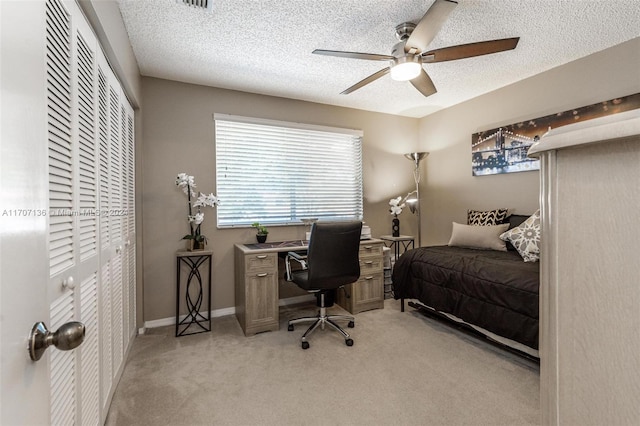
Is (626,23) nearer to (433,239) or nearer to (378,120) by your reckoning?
(378,120)

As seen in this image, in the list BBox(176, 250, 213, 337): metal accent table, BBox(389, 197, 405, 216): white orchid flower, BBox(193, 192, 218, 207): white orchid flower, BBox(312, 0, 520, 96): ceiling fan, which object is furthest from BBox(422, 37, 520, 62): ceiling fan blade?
BBox(176, 250, 213, 337): metal accent table

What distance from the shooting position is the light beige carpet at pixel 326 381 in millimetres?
1694

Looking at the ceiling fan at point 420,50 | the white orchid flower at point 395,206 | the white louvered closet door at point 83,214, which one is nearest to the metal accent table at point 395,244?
the white orchid flower at point 395,206

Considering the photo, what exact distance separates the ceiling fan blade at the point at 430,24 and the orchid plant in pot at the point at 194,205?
2241mm

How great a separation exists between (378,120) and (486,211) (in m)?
1.87

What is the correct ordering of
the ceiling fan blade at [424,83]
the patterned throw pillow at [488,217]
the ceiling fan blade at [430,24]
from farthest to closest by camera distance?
the patterned throw pillow at [488,217], the ceiling fan blade at [424,83], the ceiling fan blade at [430,24]

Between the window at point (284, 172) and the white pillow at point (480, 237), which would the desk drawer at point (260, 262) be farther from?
the white pillow at point (480, 237)

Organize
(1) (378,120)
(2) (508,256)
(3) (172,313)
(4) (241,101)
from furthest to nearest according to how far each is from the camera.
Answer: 1. (1) (378,120)
2. (4) (241,101)
3. (3) (172,313)
4. (2) (508,256)

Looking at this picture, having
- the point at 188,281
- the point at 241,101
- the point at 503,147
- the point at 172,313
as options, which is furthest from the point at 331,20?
the point at 172,313

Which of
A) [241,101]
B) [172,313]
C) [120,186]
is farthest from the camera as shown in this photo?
[241,101]

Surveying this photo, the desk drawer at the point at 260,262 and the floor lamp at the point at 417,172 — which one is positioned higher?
the floor lamp at the point at 417,172

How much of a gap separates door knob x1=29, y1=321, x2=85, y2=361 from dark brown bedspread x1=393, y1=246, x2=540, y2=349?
2.42m

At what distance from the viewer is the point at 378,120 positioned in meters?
4.21

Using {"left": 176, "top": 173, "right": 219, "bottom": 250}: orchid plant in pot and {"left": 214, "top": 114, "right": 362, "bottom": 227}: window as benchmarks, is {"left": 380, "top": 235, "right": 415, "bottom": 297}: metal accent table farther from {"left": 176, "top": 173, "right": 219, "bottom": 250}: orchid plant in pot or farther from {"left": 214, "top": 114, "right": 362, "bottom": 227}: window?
{"left": 176, "top": 173, "right": 219, "bottom": 250}: orchid plant in pot
